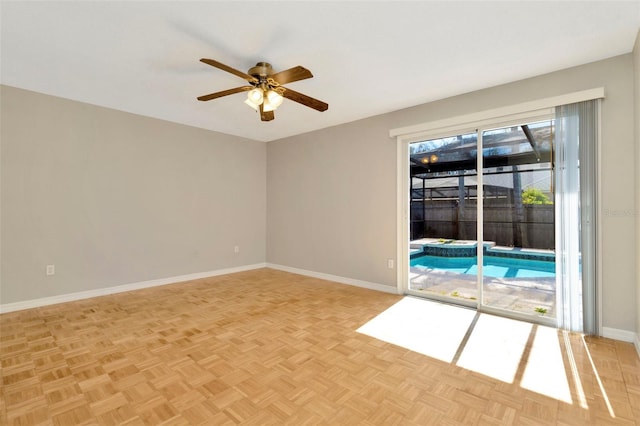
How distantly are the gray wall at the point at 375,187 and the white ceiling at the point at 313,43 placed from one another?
211mm

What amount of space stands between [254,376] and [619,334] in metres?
3.12

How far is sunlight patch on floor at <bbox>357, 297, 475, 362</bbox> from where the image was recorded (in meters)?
2.53

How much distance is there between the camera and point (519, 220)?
3.28 m

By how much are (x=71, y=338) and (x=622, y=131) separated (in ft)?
17.1

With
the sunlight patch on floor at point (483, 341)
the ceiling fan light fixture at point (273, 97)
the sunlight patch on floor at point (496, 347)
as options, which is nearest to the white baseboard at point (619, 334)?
the sunlight patch on floor at point (483, 341)

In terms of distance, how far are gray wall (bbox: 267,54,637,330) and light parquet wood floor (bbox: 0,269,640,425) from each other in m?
0.98

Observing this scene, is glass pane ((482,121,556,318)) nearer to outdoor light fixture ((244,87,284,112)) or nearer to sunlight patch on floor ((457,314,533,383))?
sunlight patch on floor ((457,314,533,383))

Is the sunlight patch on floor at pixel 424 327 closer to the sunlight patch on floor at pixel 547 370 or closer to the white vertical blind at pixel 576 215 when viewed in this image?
the sunlight patch on floor at pixel 547 370

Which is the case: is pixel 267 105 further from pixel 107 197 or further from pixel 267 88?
pixel 107 197

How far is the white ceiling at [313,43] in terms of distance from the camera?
6.83 ft

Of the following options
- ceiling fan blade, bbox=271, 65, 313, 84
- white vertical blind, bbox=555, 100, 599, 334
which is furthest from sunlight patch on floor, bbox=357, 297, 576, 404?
ceiling fan blade, bbox=271, 65, 313, 84

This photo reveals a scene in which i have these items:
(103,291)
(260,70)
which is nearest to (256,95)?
(260,70)

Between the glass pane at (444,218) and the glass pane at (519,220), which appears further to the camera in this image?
the glass pane at (444,218)

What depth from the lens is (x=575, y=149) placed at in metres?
2.81
